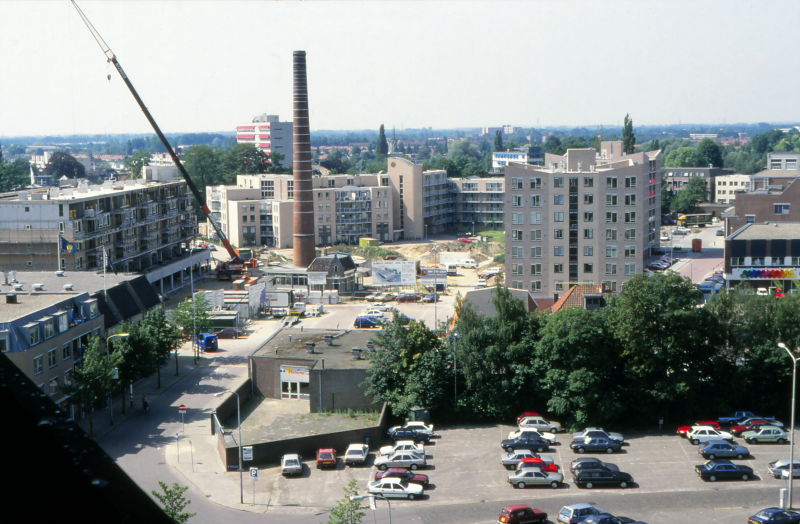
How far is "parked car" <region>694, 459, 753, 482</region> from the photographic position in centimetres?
2042

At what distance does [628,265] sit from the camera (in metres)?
38.1

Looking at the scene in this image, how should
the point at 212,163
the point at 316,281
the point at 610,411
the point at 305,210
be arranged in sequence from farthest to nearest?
the point at 212,163
the point at 305,210
the point at 316,281
the point at 610,411

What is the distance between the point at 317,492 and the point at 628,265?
23.1m

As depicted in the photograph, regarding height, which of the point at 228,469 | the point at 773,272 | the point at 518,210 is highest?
the point at 518,210

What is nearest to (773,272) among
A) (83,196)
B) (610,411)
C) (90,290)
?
(610,411)

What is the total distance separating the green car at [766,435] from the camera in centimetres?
2300

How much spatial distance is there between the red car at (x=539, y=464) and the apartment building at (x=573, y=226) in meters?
18.4

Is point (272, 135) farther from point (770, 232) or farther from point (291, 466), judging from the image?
point (291, 466)

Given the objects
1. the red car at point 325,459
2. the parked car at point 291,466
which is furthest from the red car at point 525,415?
the parked car at point 291,466

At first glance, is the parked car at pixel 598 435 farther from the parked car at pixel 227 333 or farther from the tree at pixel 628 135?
the tree at pixel 628 135

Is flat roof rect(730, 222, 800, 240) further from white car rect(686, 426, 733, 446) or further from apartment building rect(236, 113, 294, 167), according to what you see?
apartment building rect(236, 113, 294, 167)

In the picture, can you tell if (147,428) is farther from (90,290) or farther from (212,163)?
(212,163)

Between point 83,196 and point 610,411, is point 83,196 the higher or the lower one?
the higher one

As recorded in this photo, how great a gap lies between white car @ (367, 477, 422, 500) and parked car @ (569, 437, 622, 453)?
5522mm
